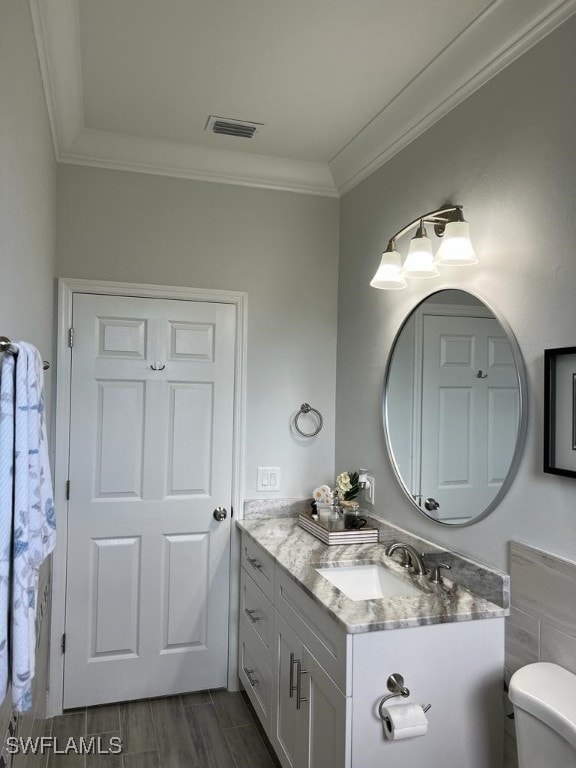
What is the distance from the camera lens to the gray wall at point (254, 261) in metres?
2.81

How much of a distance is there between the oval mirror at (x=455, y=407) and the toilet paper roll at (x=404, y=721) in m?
0.61

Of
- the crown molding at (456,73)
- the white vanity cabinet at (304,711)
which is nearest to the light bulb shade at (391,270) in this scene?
the crown molding at (456,73)

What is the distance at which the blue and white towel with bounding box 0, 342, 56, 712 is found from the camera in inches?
47.5

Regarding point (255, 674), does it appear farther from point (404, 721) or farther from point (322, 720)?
point (404, 721)

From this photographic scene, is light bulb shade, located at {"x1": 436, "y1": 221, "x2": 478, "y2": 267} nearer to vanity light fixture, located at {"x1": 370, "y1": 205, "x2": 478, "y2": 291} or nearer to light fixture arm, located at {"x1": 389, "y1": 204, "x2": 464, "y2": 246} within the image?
vanity light fixture, located at {"x1": 370, "y1": 205, "x2": 478, "y2": 291}

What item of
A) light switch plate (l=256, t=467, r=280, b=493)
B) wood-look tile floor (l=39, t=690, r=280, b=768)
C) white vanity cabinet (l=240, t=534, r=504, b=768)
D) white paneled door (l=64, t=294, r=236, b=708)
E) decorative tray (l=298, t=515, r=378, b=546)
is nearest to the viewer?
white vanity cabinet (l=240, t=534, r=504, b=768)

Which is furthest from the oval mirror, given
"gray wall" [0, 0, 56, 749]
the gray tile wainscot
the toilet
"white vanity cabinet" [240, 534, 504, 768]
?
"gray wall" [0, 0, 56, 749]

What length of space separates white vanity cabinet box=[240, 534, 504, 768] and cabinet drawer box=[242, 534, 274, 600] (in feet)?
1.33

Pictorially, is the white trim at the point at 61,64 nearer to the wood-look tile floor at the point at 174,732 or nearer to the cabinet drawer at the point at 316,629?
the cabinet drawer at the point at 316,629

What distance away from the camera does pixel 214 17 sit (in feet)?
6.24

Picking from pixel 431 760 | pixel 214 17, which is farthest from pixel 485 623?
pixel 214 17

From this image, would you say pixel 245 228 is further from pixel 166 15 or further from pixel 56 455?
pixel 56 455

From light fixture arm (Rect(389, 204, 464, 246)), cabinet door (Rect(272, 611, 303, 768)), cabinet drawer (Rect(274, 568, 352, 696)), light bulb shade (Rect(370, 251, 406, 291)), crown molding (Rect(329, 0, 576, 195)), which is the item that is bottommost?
cabinet door (Rect(272, 611, 303, 768))

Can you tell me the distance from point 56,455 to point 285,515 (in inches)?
44.8
